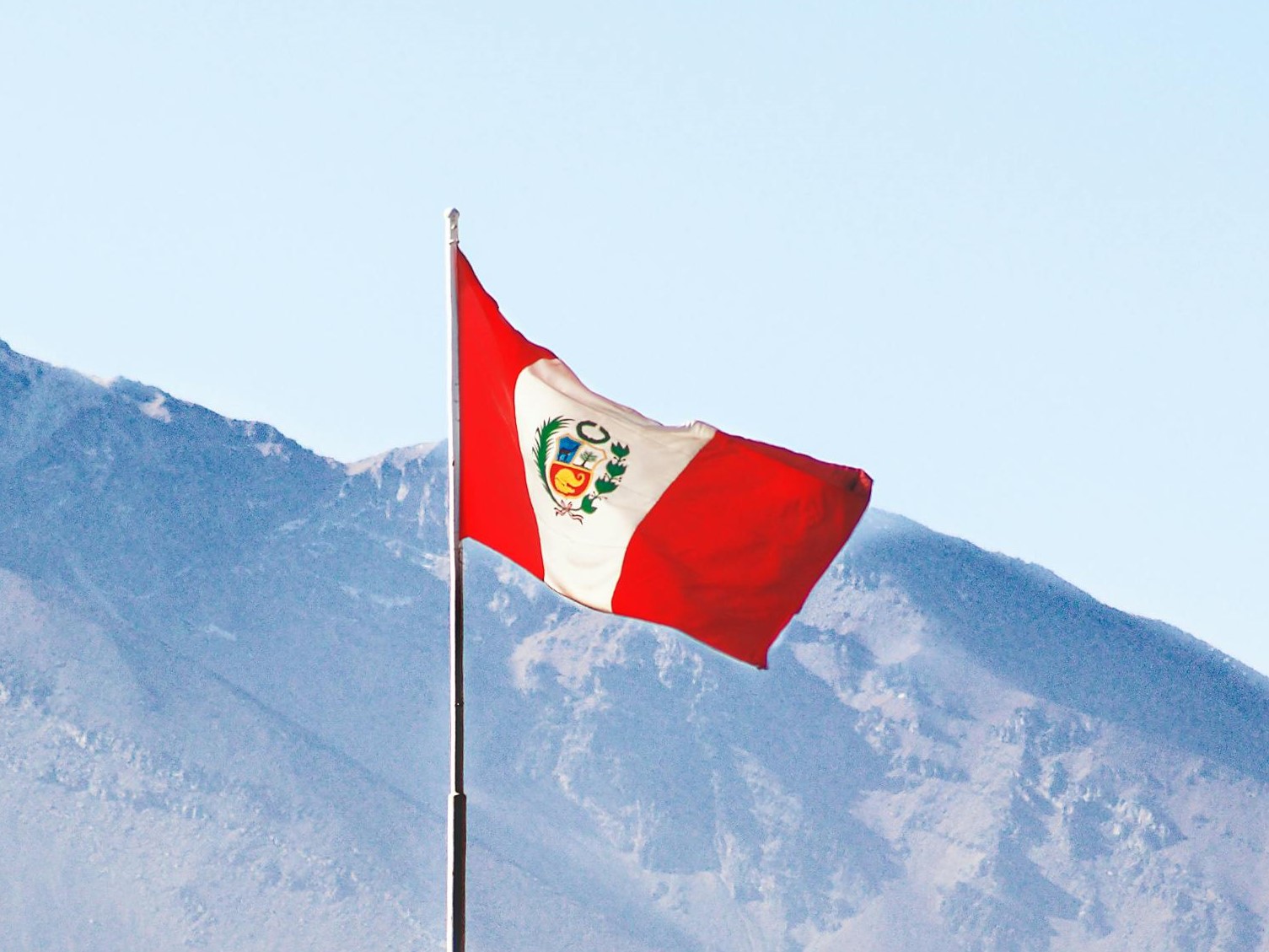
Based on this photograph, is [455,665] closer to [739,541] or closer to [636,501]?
[636,501]

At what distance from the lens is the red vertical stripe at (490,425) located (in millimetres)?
13008

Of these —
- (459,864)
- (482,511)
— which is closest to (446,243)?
(482,511)

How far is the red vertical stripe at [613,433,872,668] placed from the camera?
43.5ft

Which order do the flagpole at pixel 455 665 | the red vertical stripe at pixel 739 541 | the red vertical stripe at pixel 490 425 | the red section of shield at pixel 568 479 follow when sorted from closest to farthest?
1. the flagpole at pixel 455 665
2. the red vertical stripe at pixel 490 425
3. the red section of shield at pixel 568 479
4. the red vertical stripe at pixel 739 541

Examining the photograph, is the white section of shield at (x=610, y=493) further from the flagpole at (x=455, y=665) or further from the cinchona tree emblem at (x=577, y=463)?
the flagpole at (x=455, y=665)

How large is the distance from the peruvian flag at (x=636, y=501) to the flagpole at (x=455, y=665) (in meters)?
0.19

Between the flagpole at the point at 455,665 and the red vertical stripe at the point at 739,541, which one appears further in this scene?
the red vertical stripe at the point at 739,541

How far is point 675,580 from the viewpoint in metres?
13.4

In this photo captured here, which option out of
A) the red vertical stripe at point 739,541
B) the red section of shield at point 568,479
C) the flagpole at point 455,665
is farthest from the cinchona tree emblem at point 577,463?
the flagpole at point 455,665

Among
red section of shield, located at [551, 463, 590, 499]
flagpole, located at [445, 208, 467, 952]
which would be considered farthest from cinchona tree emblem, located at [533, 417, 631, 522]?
flagpole, located at [445, 208, 467, 952]

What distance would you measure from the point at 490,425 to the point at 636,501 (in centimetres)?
97

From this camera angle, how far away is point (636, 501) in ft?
43.4

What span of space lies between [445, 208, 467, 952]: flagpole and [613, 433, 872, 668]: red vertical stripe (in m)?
1.16

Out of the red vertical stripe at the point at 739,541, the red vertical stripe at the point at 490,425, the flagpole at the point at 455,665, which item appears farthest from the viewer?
the red vertical stripe at the point at 739,541
